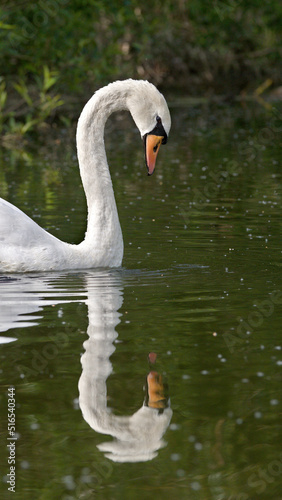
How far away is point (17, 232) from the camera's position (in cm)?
888

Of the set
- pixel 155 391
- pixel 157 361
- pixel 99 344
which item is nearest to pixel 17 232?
pixel 99 344

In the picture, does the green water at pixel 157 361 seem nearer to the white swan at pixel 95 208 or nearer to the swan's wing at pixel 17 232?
the white swan at pixel 95 208

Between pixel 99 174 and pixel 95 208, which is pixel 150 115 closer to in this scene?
pixel 99 174

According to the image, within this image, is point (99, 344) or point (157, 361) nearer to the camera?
point (157, 361)

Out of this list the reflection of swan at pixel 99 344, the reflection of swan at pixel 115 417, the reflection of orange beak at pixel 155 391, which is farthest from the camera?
the reflection of orange beak at pixel 155 391

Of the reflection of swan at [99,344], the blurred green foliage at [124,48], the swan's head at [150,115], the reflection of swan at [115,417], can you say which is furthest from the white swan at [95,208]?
the blurred green foliage at [124,48]

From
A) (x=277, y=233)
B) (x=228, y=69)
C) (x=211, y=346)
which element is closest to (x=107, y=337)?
(x=211, y=346)

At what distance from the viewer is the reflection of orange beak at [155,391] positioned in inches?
229

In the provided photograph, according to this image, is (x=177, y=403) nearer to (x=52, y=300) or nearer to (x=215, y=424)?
(x=215, y=424)

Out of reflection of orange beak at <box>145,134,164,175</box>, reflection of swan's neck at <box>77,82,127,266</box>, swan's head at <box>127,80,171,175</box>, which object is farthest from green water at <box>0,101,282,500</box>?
swan's head at <box>127,80,171,175</box>

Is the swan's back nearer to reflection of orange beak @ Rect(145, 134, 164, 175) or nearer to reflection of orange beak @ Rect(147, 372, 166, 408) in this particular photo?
reflection of orange beak @ Rect(145, 134, 164, 175)

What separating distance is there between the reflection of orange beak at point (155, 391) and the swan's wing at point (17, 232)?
2886 millimetres

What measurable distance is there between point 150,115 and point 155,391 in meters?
3.58

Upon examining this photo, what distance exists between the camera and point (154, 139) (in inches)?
356
